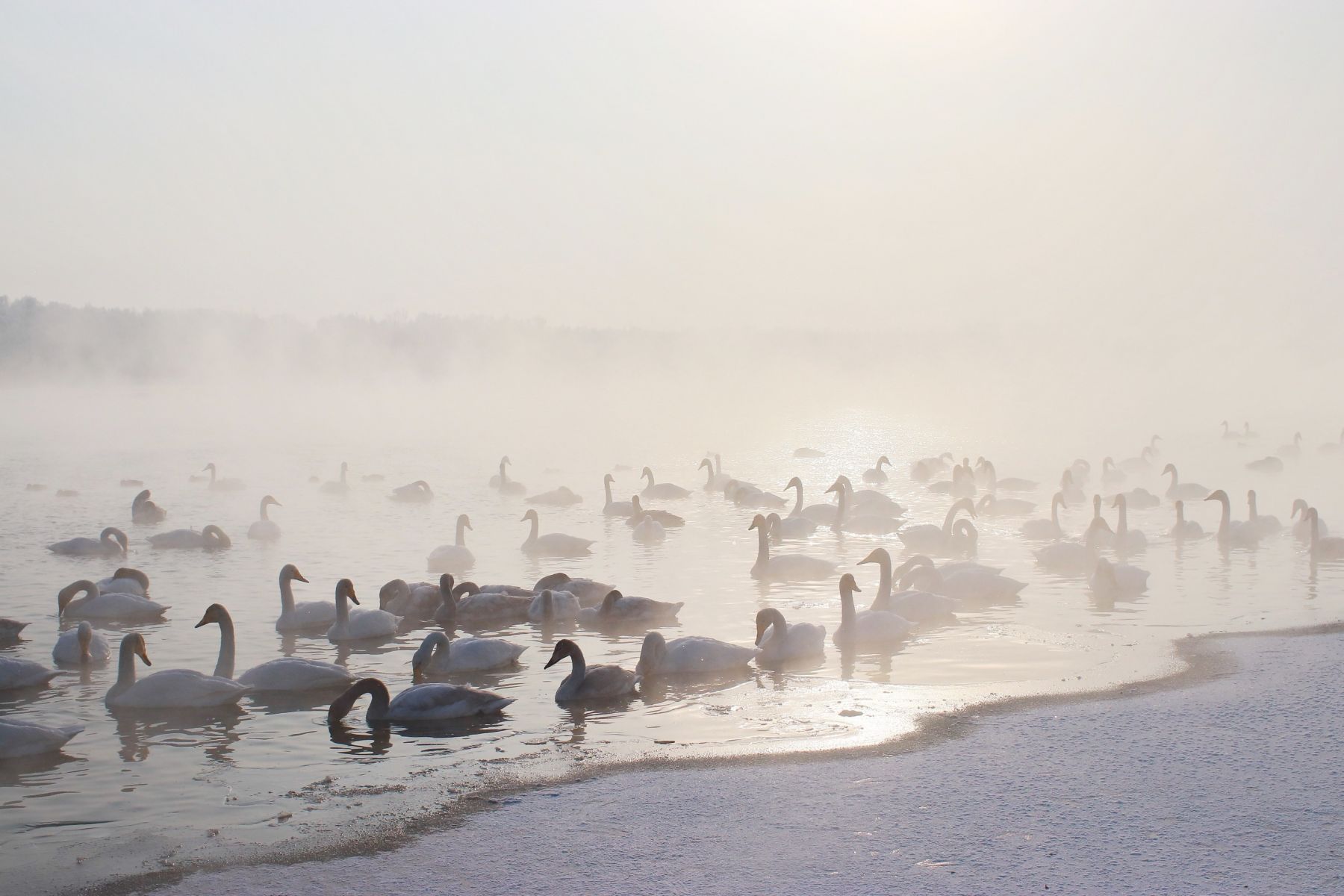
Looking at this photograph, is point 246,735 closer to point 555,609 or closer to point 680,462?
point 555,609

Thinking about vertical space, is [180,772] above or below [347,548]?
below

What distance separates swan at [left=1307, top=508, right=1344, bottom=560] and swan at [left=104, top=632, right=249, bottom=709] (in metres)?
13.9

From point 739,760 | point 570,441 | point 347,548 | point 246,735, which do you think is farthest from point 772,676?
point 570,441

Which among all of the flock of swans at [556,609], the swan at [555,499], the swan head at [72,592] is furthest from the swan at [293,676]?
the swan at [555,499]

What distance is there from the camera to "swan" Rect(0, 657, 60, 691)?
9.26 meters

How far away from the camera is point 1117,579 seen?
45.0 ft

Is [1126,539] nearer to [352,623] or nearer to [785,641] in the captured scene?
[785,641]

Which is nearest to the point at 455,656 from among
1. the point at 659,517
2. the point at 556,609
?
the point at 556,609

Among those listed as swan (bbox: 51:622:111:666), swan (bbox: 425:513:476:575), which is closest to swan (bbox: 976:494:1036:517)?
swan (bbox: 425:513:476:575)

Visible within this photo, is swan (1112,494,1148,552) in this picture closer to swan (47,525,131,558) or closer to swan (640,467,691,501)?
swan (640,467,691,501)

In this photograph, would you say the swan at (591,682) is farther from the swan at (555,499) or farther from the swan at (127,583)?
the swan at (555,499)

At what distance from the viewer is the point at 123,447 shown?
36.9 metres

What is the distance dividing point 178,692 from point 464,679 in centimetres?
220

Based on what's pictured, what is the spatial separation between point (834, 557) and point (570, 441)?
82.7 ft
